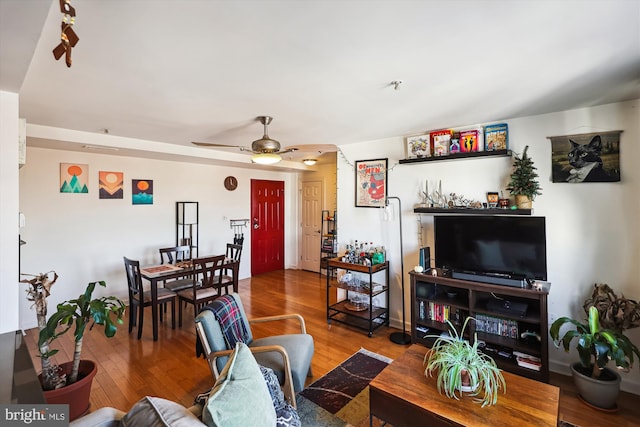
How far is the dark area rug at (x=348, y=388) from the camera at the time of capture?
223 cm

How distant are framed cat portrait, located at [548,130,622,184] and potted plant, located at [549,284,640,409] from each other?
3.09 feet

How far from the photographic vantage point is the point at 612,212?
2492 mm

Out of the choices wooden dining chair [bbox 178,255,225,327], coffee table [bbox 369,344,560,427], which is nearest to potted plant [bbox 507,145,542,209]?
coffee table [bbox 369,344,560,427]

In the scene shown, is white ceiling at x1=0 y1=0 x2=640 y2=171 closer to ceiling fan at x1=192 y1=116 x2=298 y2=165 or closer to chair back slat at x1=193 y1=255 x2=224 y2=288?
ceiling fan at x1=192 y1=116 x2=298 y2=165

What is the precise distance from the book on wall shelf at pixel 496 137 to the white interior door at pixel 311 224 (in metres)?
3.86

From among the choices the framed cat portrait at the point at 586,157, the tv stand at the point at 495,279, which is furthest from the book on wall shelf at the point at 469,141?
the tv stand at the point at 495,279

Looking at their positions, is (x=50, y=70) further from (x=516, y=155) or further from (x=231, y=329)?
(x=516, y=155)

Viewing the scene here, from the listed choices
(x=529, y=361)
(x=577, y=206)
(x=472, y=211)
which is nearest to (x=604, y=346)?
(x=529, y=361)

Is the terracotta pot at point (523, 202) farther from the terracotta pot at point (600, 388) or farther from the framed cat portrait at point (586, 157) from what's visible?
the terracotta pot at point (600, 388)

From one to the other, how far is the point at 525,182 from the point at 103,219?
5.18 m

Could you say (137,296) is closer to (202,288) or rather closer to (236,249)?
(202,288)

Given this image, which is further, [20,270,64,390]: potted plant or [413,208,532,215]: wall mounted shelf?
[413,208,532,215]: wall mounted shelf

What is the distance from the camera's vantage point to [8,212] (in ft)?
6.08

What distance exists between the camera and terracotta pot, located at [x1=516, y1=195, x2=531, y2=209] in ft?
8.98
